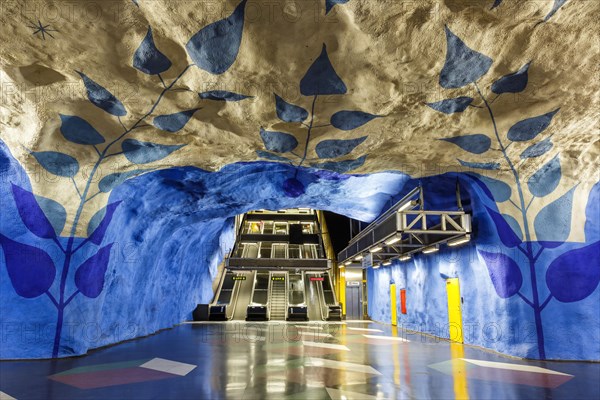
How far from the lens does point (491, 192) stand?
8828 mm

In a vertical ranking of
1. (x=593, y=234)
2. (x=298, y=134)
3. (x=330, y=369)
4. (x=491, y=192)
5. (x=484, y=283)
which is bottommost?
(x=330, y=369)

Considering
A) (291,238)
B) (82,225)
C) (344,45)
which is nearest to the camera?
(344,45)

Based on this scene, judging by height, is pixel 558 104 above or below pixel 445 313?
above

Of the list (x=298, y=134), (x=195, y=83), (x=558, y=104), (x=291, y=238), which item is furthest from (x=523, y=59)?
(x=291, y=238)

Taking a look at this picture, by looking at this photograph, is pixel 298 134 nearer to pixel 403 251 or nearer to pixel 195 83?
pixel 195 83

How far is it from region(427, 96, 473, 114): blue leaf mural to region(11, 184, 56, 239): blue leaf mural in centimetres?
759

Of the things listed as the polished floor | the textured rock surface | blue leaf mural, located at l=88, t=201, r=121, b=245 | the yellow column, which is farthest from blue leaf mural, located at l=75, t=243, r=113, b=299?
the yellow column

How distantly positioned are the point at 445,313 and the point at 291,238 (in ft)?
39.4

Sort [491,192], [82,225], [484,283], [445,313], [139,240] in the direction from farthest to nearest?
[445,313], [139,240], [484,283], [491,192], [82,225]

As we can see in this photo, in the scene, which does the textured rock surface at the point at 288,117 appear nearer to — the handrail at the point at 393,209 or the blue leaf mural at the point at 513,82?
the blue leaf mural at the point at 513,82

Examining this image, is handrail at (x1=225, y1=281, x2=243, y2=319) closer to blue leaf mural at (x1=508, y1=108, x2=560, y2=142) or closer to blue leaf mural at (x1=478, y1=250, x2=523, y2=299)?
blue leaf mural at (x1=478, y1=250, x2=523, y2=299)

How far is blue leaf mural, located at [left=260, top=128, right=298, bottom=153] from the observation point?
741cm

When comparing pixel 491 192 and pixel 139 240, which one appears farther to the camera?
pixel 139 240

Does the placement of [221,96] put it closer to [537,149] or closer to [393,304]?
[537,149]
